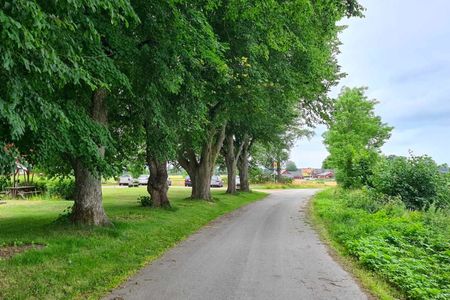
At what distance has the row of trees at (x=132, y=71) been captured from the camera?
5203 millimetres

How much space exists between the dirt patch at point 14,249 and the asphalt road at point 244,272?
102 inches

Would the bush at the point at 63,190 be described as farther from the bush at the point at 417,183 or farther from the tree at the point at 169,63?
the bush at the point at 417,183

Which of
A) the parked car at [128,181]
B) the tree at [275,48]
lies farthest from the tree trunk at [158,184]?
the parked car at [128,181]

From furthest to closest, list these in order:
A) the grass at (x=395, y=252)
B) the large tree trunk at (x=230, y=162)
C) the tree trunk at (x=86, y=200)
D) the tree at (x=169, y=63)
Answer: the large tree trunk at (x=230, y=162)
the tree trunk at (x=86, y=200)
the tree at (x=169, y=63)
the grass at (x=395, y=252)

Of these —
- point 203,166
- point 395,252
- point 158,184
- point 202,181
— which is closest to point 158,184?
point 158,184

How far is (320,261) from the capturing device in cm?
913

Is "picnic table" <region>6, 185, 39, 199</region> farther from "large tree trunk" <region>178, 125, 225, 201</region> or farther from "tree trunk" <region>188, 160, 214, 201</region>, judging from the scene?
"tree trunk" <region>188, 160, 214, 201</region>

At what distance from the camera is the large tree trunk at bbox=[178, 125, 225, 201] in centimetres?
2423

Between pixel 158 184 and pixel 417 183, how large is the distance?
42.4ft

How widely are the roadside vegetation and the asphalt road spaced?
816mm

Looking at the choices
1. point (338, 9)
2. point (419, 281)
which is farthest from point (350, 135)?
point (419, 281)

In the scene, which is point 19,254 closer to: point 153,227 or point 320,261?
point 153,227

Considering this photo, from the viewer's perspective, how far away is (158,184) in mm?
18547

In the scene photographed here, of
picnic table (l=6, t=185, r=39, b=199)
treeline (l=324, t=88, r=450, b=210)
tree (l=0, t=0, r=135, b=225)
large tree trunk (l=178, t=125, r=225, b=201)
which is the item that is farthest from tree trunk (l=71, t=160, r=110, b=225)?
picnic table (l=6, t=185, r=39, b=199)
